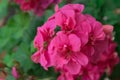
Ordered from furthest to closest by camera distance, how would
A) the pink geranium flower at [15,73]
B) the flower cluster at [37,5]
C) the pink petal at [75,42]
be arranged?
the flower cluster at [37,5], the pink geranium flower at [15,73], the pink petal at [75,42]

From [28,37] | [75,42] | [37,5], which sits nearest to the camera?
[75,42]

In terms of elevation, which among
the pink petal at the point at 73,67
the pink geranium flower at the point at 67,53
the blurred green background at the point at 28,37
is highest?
the pink geranium flower at the point at 67,53

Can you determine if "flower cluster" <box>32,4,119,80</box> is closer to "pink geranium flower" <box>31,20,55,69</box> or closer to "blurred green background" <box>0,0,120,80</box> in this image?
"pink geranium flower" <box>31,20,55,69</box>

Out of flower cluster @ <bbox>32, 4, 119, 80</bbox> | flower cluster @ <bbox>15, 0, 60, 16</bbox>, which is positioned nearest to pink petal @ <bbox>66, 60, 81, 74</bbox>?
flower cluster @ <bbox>32, 4, 119, 80</bbox>

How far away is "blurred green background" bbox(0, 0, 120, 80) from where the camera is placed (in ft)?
3.90

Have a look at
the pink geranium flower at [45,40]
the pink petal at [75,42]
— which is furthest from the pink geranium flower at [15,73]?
the pink petal at [75,42]

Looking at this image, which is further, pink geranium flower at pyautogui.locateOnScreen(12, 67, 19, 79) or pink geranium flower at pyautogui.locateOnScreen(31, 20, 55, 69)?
pink geranium flower at pyautogui.locateOnScreen(12, 67, 19, 79)

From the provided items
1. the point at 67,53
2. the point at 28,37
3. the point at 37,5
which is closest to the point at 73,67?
the point at 67,53

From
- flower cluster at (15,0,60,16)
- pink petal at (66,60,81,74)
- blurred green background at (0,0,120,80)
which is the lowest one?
blurred green background at (0,0,120,80)

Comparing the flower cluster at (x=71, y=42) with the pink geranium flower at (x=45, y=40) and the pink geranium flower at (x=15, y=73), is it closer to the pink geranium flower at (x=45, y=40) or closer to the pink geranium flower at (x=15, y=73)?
the pink geranium flower at (x=45, y=40)

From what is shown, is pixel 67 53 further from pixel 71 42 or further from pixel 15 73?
pixel 15 73

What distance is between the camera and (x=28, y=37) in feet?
4.09

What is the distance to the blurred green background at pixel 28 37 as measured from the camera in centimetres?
119

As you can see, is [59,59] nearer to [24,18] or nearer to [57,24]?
[57,24]
